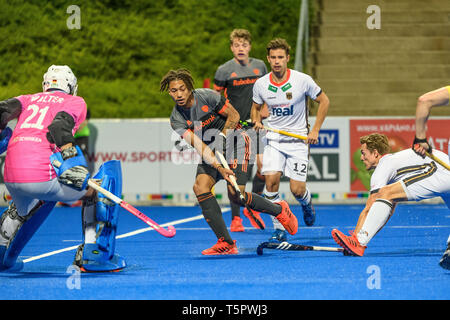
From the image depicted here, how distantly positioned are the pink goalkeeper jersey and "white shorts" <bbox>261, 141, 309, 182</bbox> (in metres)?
3.11

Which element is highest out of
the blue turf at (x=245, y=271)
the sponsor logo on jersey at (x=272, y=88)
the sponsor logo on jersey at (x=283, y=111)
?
the sponsor logo on jersey at (x=272, y=88)

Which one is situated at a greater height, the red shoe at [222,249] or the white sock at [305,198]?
the white sock at [305,198]

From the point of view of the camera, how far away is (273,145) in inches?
380

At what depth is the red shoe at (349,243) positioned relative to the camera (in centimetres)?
748

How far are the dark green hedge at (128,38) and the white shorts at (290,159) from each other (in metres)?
9.54

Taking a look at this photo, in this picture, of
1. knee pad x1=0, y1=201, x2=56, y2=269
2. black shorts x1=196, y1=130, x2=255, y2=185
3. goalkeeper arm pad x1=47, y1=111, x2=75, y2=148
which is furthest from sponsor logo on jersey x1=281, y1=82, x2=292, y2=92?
goalkeeper arm pad x1=47, y1=111, x2=75, y2=148

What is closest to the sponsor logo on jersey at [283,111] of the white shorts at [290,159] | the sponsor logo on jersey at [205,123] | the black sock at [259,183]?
the white shorts at [290,159]

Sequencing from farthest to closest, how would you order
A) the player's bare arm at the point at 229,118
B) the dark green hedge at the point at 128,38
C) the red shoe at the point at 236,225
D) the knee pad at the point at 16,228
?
the dark green hedge at the point at 128,38, the red shoe at the point at 236,225, the player's bare arm at the point at 229,118, the knee pad at the point at 16,228

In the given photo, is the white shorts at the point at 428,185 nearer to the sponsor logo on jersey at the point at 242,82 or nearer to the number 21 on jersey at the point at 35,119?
the number 21 on jersey at the point at 35,119

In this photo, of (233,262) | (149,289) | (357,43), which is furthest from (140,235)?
(357,43)

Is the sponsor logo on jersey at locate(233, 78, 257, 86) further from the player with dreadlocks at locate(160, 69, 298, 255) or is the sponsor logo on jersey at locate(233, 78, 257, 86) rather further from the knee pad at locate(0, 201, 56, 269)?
the knee pad at locate(0, 201, 56, 269)

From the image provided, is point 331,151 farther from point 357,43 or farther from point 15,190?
point 15,190

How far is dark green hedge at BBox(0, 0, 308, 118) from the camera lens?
19297 mm

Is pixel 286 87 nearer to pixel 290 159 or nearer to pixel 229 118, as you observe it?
pixel 290 159
